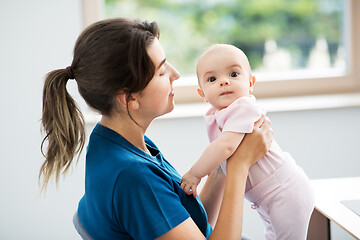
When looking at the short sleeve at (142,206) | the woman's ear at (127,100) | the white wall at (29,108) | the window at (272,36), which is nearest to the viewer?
the short sleeve at (142,206)

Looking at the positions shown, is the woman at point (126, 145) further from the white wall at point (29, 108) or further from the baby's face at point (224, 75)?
the white wall at point (29, 108)

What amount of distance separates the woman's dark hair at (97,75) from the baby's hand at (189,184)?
28 cm

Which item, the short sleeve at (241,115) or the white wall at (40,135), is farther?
the white wall at (40,135)

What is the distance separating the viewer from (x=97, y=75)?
1.17m

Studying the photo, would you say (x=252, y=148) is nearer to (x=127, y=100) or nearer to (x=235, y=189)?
(x=235, y=189)

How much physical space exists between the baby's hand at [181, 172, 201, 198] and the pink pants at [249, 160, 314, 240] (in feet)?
0.68

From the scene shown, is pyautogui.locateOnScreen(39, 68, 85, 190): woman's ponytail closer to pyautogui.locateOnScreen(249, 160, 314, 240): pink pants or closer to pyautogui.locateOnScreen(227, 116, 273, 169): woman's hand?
pyautogui.locateOnScreen(227, 116, 273, 169): woman's hand

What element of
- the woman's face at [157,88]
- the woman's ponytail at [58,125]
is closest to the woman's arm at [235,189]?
the woman's face at [157,88]

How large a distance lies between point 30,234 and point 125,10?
139 centimetres

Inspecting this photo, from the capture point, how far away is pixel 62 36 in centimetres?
248

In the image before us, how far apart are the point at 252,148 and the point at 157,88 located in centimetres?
32

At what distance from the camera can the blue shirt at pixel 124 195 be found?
1.08 m

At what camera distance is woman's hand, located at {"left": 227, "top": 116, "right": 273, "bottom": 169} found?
4.26ft

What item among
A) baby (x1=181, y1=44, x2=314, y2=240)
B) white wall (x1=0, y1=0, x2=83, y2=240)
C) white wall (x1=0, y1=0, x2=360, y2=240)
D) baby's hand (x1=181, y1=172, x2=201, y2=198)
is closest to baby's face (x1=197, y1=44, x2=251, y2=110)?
baby (x1=181, y1=44, x2=314, y2=240)
